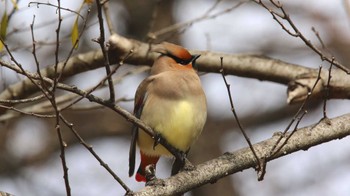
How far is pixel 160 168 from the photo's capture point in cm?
892

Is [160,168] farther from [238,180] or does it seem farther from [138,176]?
[138,176]

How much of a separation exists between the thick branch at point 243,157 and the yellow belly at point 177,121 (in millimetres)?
583

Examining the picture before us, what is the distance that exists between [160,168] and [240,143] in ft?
3.43

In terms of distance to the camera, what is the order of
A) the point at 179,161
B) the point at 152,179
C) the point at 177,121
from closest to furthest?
1. the point at 152,179
2. the point at 179,161
3. the point at 177,121

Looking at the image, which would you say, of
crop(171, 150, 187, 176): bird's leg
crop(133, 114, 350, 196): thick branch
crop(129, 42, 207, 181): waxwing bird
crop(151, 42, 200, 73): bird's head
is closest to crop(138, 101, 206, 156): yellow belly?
crop(129, 42, 207, 181): waxwing bird

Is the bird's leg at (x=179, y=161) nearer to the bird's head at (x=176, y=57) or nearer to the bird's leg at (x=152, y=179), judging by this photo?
the bird's leg at (x=152, y=179)

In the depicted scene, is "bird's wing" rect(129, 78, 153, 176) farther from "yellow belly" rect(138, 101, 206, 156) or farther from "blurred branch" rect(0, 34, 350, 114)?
"blurred branch" rect(0, 34, 350, 114)

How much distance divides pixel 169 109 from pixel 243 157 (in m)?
0.73

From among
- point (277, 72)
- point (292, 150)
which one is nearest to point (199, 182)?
point (292, 150)

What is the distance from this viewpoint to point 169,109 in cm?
460

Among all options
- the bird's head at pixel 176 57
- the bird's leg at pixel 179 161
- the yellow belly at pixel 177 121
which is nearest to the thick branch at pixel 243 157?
the bird's leg at pixel 179 161

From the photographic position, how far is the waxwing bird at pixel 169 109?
457cm

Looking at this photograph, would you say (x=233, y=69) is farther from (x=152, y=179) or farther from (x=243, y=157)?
(x=152, y=179)

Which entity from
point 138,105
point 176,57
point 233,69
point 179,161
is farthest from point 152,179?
point 233,69
